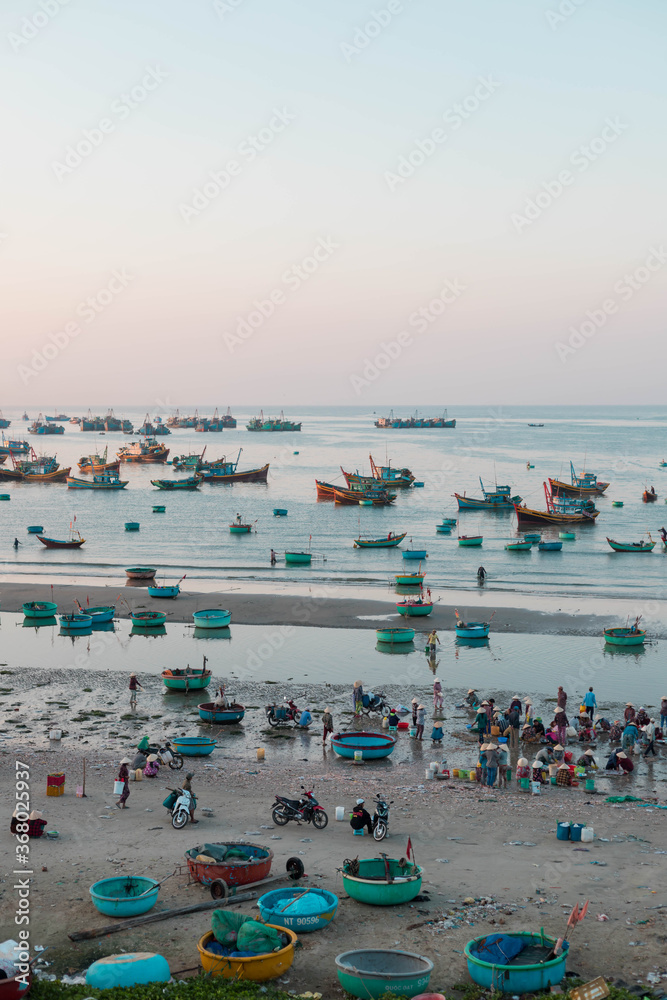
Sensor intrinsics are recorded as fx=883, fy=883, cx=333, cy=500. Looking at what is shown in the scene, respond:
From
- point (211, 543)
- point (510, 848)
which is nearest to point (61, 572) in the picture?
point (211, 543)

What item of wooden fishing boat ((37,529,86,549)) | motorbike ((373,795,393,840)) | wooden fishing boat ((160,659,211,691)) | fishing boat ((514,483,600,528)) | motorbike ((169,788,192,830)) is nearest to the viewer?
motorbike ((373,795,393,840))

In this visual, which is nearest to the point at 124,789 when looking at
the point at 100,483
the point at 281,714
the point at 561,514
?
the point at 281,714

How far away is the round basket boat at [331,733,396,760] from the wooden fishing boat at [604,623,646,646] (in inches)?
632

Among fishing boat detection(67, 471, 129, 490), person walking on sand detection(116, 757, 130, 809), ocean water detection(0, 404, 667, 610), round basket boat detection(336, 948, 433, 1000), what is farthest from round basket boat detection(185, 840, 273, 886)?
fishing boat detection(67, 471, 129, 490)

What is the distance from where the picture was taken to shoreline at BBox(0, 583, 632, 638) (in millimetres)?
40531

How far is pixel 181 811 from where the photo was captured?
57.2 feet

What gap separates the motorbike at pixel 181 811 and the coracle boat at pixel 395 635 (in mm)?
19406

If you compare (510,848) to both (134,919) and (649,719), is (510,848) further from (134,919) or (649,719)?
(649,719)

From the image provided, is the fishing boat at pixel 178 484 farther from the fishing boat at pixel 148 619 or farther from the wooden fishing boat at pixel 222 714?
the wooden fishing boat at pixel 222 714

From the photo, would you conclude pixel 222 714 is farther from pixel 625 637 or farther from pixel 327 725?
pixel 625 637

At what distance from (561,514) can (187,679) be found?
56100 mm

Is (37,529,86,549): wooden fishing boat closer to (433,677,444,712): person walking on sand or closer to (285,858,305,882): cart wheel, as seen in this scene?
(433,677,444,712): person walking on sand

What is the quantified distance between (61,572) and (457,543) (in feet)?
98.1

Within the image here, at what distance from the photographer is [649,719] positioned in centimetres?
2481
